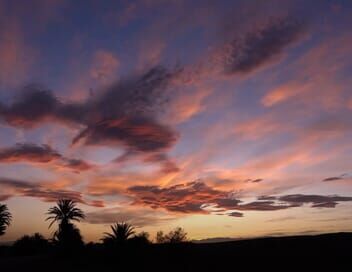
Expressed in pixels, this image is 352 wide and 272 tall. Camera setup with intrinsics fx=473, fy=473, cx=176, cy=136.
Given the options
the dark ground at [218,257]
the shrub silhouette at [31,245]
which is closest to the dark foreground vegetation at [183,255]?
the dark ground at [218,257]

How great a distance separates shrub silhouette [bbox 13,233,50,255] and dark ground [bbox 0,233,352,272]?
136 feet

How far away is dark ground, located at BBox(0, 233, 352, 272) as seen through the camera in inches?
1550

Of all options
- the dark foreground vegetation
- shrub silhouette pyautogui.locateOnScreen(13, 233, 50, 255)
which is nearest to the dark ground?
the dark foreground vegetation

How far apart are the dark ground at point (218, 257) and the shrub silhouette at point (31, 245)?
41576 mm

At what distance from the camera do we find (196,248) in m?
48.4

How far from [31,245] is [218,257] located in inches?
2460

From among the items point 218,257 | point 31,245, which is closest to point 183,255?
point 218,257

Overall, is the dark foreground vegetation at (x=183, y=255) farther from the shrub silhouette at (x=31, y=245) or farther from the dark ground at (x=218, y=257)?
the shrub silhouette at (x=31, y=245)

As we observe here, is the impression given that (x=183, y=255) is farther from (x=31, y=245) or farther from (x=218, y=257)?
(x=31, y=245)

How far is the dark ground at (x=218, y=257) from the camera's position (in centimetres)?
3938

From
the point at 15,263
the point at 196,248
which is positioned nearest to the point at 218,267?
the point at 196,248

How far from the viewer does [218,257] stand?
44.2 metres

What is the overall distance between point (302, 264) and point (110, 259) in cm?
1918

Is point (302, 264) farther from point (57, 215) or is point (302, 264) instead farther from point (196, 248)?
point (57, 215)
